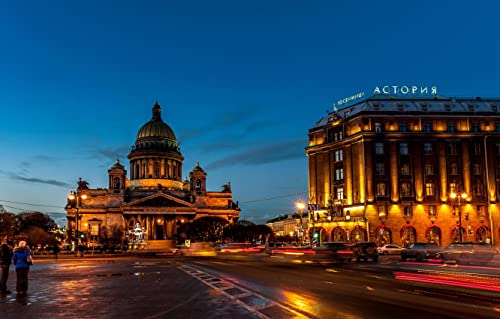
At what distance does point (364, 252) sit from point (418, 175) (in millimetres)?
46948

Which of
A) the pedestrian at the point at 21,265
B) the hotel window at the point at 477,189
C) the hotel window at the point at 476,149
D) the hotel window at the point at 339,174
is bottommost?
the pedestrian at the point at 21,265

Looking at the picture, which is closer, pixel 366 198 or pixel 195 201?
pixel 366 198

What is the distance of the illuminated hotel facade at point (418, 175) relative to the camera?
8419 centimetres

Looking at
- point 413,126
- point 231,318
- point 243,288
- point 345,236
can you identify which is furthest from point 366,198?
point 231,318

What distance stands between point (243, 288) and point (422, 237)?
226ft

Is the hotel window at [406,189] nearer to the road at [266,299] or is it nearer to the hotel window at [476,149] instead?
the hotel window at [476,149]

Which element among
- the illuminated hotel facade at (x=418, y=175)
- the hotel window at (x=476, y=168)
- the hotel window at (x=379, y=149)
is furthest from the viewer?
the hotel window at (x=476, y=168)

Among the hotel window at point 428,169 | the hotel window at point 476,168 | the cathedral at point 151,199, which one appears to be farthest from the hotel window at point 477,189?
the cathedral at point 151,199

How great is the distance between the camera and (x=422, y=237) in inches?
3307

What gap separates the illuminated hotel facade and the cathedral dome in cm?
7764

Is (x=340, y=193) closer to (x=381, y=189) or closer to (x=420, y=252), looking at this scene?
(x=381, y=189)

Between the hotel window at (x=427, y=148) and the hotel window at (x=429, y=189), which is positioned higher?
the hotel window at (x=427, y=148)

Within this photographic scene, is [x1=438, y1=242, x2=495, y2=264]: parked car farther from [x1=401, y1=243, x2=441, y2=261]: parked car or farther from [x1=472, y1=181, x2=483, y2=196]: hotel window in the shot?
[x1=472, y1=181, x2=483, y2=196]: hotel window

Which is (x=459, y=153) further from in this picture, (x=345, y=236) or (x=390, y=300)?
(x=390, y=300)
